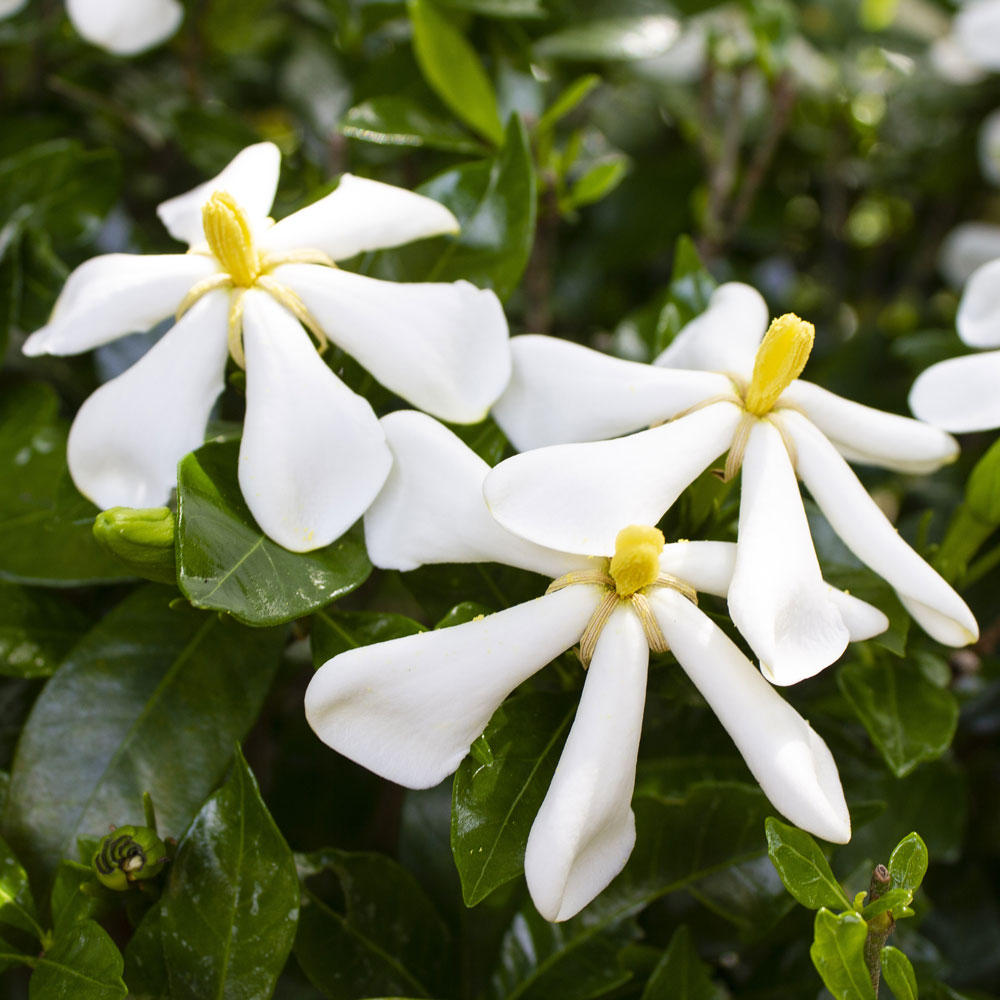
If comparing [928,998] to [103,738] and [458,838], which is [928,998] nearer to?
[458,838]

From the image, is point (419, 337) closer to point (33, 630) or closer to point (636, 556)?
point (636, 556)

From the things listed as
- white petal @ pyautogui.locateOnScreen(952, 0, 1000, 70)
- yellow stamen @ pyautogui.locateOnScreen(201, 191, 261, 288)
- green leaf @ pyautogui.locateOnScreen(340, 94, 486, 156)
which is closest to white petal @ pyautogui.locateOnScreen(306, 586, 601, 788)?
yellow stamen @ pyautogui.locateOnScreen(201, 191, 261, 288)

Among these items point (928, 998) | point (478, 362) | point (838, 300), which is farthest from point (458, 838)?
point (838, 300)

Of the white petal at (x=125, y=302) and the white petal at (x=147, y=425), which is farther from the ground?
the white petal at (x=125, y=302)

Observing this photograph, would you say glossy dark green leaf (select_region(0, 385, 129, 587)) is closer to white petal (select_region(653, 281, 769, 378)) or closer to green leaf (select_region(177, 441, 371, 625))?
green leaf (select_region(177, 441, 371, 625))

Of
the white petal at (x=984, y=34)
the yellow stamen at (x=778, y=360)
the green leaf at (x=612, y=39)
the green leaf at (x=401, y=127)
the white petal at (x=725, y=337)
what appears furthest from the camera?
the white petal at (x=984, y=34)

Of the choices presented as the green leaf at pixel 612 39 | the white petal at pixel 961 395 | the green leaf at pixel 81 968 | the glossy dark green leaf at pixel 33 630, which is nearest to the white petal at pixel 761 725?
the white petal at pixel 961 395

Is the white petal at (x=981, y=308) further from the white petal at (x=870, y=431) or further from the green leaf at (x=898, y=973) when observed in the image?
the green leaf at (x=898, y=973)
